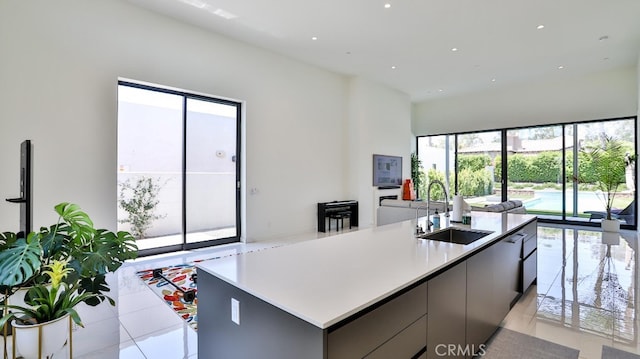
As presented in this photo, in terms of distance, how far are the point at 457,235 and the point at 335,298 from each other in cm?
187

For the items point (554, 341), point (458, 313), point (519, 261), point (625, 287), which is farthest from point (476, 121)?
point (458, 313)

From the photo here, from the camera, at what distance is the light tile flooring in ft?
7.75

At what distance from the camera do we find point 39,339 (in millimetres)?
1486

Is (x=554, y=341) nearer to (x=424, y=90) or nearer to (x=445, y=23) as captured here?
(x=445, y=23)

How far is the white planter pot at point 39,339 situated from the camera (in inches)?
58.2

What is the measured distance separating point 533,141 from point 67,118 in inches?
399

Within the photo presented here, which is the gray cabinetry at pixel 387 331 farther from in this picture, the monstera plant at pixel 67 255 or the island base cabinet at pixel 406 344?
the monstera plant at pixel 67 255

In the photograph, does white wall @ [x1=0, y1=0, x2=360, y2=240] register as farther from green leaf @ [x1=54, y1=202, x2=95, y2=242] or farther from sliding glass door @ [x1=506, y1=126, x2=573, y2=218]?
sliding glass door @ [x1=506, y1=126, x2=573, y2=218]

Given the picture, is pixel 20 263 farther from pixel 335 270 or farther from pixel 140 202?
pixel 140 202

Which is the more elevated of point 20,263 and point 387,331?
point 20,263

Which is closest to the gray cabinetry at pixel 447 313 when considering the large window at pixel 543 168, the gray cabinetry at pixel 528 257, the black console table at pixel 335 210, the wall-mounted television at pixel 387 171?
the gray cabinetry at pixel 528 257

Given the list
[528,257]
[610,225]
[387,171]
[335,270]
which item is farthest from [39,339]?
[610,225]

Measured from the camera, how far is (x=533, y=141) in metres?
8.55

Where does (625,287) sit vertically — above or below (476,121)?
below
